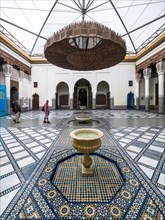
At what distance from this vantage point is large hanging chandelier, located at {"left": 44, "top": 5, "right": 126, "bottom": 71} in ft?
10.6

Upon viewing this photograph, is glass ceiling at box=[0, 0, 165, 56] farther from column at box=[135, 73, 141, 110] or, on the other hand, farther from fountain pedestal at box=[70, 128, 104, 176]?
fountain pedestal at box=[70, 128, 104, 176]

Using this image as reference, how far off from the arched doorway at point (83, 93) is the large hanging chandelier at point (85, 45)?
29.8 ft

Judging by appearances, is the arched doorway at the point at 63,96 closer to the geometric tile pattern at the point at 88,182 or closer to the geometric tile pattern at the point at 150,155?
the geometric tile pattern at the point at 150,155

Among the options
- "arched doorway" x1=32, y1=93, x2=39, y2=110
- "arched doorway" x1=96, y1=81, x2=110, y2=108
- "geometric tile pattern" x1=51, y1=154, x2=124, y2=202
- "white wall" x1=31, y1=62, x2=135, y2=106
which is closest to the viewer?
"geometric tile pattern" x1=51, y1=154, x2=124, y2=202

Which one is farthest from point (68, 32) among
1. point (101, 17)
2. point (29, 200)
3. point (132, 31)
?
point (132, 31)

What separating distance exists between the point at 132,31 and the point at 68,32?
8.89 metres

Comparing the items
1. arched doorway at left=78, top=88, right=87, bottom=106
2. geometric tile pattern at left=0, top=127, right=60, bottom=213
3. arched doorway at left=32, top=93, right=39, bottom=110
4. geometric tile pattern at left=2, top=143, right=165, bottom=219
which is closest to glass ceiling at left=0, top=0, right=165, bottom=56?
arched doorway at left=32, top=93, right=39, bottom=110

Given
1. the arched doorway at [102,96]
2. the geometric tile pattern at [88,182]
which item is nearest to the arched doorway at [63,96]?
the arched doorway at [102,96]

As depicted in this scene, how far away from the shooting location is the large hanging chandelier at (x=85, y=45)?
3.22 m

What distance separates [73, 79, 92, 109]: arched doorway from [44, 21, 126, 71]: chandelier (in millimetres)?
9088

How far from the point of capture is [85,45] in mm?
4238

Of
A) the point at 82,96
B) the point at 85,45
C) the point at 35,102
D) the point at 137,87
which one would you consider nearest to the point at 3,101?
the point at 35,102

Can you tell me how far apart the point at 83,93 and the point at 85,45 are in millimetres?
10849

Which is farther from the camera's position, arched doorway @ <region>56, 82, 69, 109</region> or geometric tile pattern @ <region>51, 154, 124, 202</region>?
arched doorway @ <region>56, 82, 69, 109</region>
